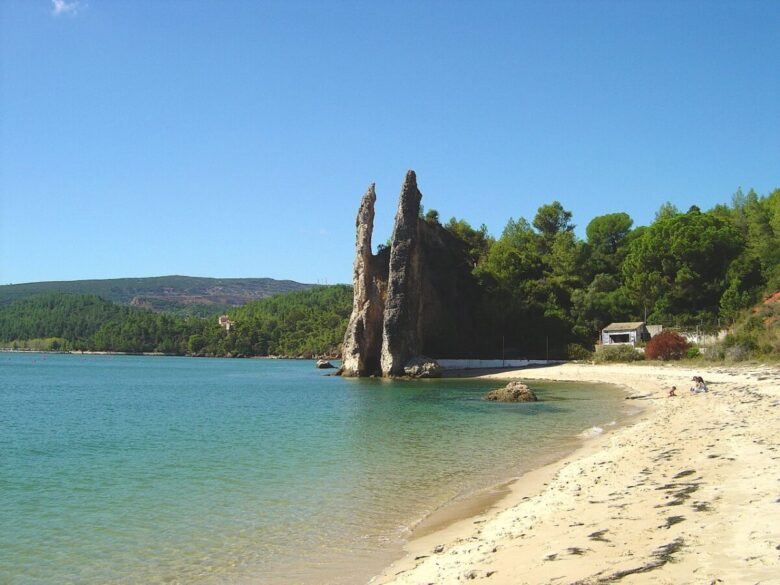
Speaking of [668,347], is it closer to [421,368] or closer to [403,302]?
[421,368]

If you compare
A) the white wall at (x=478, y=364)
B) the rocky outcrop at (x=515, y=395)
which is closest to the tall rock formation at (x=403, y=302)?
the white wall at (x=478, y=364)

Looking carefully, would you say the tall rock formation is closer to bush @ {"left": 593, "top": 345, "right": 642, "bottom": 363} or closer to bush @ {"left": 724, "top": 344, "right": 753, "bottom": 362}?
bush @ {"left": 593, "top": 345, "right": 642, "bottom": 363}

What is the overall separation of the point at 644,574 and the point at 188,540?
24.1 ft

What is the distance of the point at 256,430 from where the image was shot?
80.6 feet

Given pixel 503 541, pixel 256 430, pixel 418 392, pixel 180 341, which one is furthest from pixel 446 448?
pixel 180 341

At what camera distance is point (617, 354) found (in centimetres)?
5838

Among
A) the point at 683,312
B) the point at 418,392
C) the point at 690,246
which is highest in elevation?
the point at 690,246

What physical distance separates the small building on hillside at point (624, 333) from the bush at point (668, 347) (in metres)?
9.88

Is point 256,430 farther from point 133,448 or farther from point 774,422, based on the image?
point 774,422

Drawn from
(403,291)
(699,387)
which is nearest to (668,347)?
(699,387)

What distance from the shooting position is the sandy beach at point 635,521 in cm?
637

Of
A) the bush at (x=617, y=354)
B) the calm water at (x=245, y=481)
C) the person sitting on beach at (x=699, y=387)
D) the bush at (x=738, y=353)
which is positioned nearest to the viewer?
the calm water at (x=245, y=481)

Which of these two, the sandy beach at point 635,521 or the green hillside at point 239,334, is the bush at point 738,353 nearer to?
the sandy beach at point 635,521

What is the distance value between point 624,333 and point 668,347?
Result: 44.2ft
